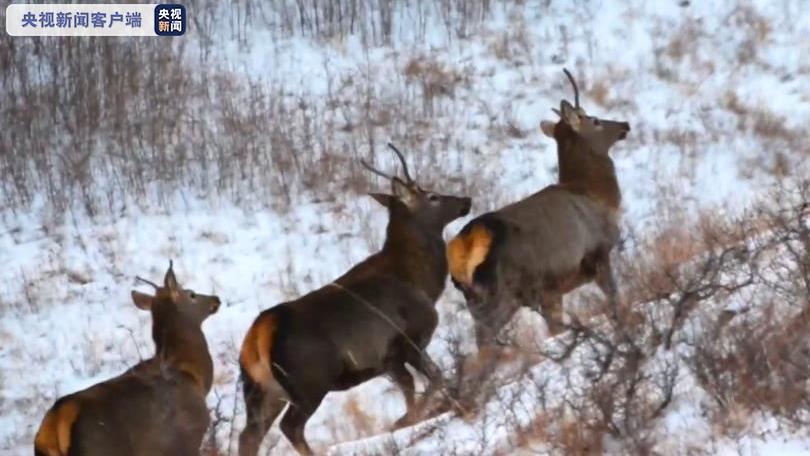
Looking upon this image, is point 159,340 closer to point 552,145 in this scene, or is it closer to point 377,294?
point 377,294

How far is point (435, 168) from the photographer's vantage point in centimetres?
1543

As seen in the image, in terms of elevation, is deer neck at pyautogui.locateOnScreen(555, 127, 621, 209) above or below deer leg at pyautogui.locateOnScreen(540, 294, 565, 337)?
above

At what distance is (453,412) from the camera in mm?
8109

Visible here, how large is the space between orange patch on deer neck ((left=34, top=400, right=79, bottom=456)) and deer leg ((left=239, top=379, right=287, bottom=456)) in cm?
123

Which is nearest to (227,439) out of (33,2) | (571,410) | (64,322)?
(571,410)

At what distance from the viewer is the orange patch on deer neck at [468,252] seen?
9328 millimetres

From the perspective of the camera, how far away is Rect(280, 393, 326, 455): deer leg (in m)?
8.45

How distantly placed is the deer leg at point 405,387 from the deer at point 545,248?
1.54ft

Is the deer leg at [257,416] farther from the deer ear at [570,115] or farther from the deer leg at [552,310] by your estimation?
the deer ear at [570,115]

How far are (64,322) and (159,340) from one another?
4.80 m

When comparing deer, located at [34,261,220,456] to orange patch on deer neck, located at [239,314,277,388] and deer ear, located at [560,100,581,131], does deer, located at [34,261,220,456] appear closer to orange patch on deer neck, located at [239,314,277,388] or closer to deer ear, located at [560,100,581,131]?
orange patch on deer neck, located at [239,314,277,388]

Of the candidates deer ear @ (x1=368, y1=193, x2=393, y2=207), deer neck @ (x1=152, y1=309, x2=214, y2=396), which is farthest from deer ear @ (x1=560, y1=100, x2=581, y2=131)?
deer neck @ (x1=152, y1=309, x2=214, y2=396)

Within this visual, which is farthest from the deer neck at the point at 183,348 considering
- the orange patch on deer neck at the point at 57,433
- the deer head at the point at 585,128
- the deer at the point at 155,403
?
the deer head at the point at 585,128

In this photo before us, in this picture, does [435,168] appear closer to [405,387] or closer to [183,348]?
[405,387]
